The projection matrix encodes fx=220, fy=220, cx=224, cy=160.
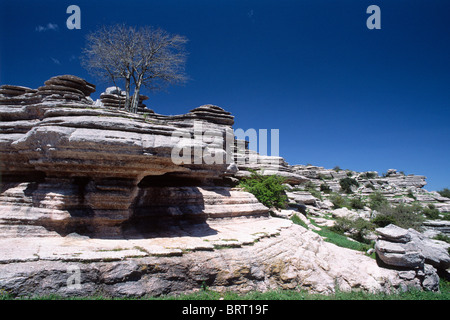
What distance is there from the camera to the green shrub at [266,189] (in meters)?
13.3

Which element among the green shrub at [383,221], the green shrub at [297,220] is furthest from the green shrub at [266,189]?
the green shrub at [383,221]

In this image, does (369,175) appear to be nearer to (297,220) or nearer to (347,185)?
(347,185)

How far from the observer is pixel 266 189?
1359 cm

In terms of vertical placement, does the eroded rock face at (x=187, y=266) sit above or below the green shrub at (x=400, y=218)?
above

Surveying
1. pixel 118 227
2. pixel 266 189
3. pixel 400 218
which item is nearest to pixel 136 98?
pixel 266 189

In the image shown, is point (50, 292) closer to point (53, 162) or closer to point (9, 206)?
point (53, 162)

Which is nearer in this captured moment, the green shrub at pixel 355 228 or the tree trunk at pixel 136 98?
the green shrub at pixel 355 228

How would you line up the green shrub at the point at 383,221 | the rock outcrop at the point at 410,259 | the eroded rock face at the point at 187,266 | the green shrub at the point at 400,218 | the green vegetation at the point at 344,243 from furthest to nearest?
the green shrub at the point at 400,218 < the green shrub at the point at 383,221 < the green vegetation at the point at 344,243 < the rock outcrop at the point at 410,259 < the eroded rock face at the point at 187,266

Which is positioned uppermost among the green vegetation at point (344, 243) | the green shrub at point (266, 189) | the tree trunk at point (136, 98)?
the tree trunk at point (136, 98)

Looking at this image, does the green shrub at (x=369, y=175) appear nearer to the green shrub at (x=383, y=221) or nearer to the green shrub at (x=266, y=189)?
the green shrub at (x=383, y=221)

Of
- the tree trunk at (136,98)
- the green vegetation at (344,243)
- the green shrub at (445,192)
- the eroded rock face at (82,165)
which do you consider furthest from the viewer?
the green shrub at (445,192)

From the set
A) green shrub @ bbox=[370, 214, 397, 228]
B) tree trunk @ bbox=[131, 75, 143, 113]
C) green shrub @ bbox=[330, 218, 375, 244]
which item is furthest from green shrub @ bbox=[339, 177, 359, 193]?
tree trunk @ bbox=[131, 75, 143, 113]

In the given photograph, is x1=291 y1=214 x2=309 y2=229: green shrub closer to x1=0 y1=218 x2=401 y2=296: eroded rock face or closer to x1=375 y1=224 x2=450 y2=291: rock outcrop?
x1=375 y1=224 x2=450 y2=291: rock outcrop

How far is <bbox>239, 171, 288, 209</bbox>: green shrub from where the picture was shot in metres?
13.3
